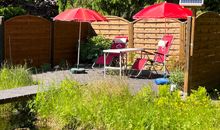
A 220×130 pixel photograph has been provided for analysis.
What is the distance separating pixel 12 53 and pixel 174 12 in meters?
5.02

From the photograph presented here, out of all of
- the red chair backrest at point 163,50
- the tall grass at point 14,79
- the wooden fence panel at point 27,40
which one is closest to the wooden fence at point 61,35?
the wooden fence panel at point 27,40

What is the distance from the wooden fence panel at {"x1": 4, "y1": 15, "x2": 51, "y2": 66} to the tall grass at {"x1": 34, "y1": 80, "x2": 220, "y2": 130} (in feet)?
21.7

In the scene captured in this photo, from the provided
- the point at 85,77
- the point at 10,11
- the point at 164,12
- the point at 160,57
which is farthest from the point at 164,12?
A: the point at 10,11

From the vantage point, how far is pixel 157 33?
545 inches

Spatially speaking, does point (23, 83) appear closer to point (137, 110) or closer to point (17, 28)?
point (137, 110)

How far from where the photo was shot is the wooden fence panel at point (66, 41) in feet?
47.1

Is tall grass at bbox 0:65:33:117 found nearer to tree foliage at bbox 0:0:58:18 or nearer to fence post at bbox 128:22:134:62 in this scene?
fence post at bbox 128:22:134:62

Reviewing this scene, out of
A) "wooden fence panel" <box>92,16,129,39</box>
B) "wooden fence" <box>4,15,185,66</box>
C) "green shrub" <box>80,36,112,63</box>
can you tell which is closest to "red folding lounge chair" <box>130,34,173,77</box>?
"wooden fence" <box>4,15,185,66</box>

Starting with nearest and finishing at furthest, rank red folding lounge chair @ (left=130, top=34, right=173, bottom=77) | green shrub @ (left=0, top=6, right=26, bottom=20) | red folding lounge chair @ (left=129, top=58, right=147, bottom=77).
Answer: red folding lounge chair @ (left=129, top=58, right=147, bottom=77) → red folding lounge chair @ (left=130, top=34, right=173, bottom=77) → green shrub @ (left=0, top=6, right=26, bottom=20)

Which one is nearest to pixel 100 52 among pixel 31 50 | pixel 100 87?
pixel 31 50

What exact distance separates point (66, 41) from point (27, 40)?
71.3 inches

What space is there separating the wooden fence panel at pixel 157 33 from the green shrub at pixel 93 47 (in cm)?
112

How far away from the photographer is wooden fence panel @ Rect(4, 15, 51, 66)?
1277cm

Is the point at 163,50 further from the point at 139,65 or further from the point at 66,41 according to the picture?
the point at 66,41
